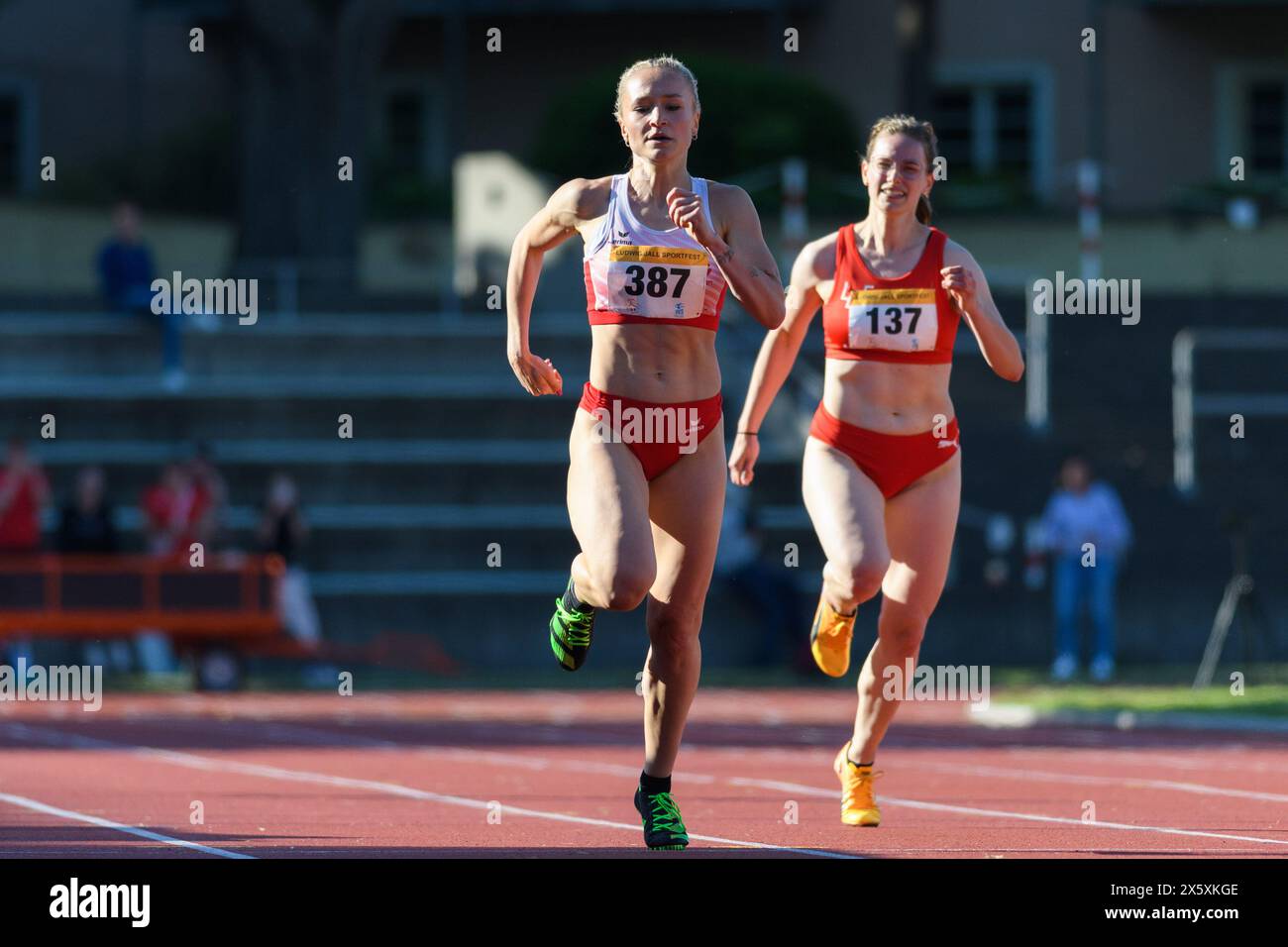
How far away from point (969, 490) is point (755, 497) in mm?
2018

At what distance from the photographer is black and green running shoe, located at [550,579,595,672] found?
28.2 ft

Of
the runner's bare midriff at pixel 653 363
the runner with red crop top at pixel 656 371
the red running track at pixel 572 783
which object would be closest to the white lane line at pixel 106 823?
the red running track at pixel 572 783

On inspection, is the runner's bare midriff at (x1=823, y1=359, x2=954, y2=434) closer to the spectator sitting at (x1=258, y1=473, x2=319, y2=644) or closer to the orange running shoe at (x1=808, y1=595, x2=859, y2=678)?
the orange running shoe at (x1=808, y1=595, x2=859, y2=678)

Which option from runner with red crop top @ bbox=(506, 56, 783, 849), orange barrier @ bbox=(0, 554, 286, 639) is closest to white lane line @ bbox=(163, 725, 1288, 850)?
runner with red crop top @ bbox=(506, 56, 783, 849)

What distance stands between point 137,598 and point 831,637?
11.3 metres

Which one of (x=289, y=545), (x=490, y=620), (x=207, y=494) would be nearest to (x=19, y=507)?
(x=207, y=494)

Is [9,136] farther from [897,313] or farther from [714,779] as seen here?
[897,313]

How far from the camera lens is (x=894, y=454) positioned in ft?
30.9

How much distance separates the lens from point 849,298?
9453 millimetres

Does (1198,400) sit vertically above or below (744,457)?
above

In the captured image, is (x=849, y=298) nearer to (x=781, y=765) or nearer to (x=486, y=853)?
(x=486, y=853)

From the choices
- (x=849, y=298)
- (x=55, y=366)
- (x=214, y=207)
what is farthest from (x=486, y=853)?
(x=214, y=207)

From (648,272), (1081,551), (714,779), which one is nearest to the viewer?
(648,272)

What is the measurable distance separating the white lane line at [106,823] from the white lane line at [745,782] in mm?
3140
